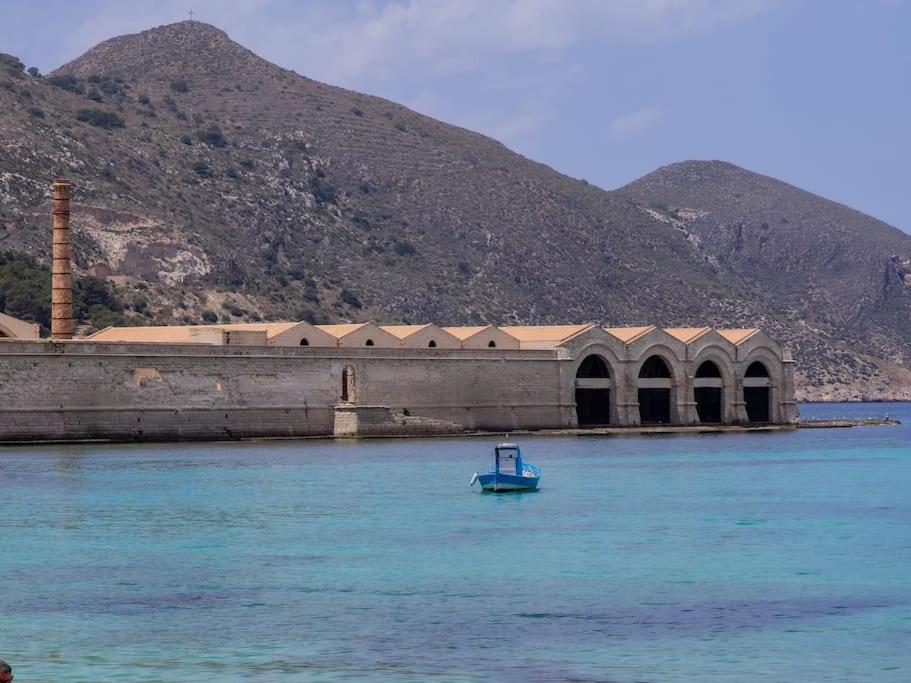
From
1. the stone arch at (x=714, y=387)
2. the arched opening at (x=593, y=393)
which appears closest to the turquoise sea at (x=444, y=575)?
the arched opening at (x=593, y=393)

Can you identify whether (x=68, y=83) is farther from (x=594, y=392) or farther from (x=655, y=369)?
(x=594, y=392)

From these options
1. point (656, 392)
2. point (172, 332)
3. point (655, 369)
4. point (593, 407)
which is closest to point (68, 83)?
point (172, 332)

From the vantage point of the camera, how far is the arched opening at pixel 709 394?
8156cm

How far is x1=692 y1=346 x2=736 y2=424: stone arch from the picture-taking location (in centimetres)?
8075

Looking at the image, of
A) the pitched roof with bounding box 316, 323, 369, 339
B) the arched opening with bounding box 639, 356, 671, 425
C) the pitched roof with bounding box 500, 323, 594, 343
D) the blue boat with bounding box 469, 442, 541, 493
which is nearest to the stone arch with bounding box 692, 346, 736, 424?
the arched opening with bounding box 639, 356, 671, 425

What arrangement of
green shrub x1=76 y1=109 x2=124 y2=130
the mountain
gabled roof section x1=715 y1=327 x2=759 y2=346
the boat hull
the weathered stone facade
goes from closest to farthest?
the boat hull
the weathered stone facade
gabled roof section x1=715 y1=327 x2=759 y2=346
the mountain
green shrub x1=76 y1=109 x2=124 y2=130

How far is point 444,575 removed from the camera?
27.7m

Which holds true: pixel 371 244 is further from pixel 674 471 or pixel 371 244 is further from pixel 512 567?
pixel 512 567

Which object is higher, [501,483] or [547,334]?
[547,334]

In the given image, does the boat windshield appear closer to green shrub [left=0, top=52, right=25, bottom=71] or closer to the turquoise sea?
the turquoise sea

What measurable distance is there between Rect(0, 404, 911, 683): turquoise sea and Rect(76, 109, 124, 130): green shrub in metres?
85.0

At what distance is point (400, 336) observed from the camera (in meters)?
75.5

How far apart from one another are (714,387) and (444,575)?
55.9 meters

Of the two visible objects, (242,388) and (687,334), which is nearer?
(242,388)
